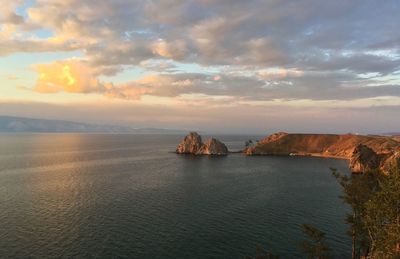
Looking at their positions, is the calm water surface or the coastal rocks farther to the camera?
the coastal rocks

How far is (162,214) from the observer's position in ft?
302

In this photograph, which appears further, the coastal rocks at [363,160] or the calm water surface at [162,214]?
the coastal rocks at [363,160]

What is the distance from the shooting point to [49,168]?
18700 cm

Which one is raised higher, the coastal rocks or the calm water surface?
the coastal rocks

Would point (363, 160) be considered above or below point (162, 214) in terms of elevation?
above

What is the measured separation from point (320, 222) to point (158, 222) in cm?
4031

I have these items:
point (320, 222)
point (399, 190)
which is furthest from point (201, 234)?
point (399, 190)

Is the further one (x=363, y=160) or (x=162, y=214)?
(x=363, y=160)

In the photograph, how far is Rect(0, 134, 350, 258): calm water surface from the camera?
6800cm

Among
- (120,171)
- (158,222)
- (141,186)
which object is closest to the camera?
(158,222)

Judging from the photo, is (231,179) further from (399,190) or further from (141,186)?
(399,190)

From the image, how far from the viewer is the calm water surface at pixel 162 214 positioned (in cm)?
6800

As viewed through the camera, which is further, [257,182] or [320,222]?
[257,182]

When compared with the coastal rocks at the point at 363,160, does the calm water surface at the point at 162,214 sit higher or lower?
lower
